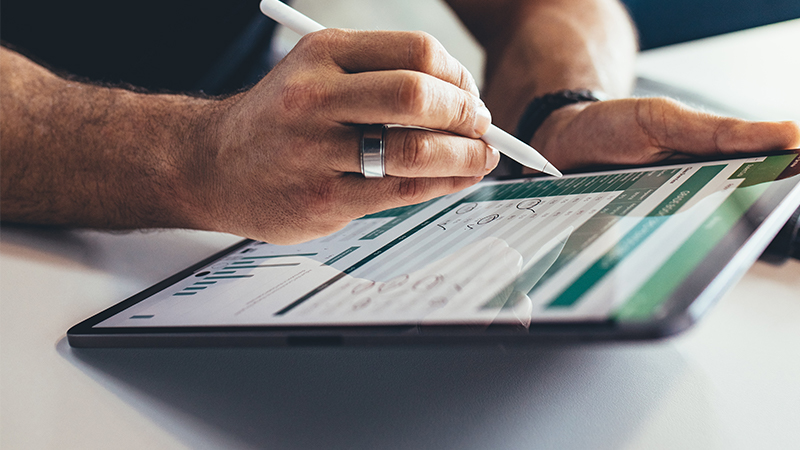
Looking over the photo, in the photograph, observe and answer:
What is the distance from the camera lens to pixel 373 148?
354mm

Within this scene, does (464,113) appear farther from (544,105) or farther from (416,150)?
(544,105)

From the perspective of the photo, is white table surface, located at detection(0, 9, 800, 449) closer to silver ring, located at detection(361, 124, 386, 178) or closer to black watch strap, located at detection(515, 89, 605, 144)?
silver ring, located at detection(361, 124, 386, 178)

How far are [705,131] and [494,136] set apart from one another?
24cm

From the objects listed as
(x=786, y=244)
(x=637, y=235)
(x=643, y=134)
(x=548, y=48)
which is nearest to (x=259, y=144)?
(x=637, y=235)

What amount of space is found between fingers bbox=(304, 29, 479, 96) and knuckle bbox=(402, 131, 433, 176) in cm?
5

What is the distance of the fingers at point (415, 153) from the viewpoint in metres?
0.35

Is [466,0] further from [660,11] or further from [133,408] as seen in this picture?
[133,408]

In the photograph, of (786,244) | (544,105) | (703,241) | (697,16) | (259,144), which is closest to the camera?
(703,241)

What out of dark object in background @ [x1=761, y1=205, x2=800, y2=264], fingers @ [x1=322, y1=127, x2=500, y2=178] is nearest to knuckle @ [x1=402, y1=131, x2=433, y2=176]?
fingers @ [x1=322, y1=127, x2=500, y2=178]

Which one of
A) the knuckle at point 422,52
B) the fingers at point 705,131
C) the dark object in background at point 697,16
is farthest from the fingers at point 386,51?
the dark object in background at point 697,16

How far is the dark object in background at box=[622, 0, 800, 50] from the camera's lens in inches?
35.3

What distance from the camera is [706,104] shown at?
0.86m

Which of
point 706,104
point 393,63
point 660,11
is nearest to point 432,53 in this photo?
point 393,63

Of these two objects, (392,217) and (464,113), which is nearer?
(464,113)
